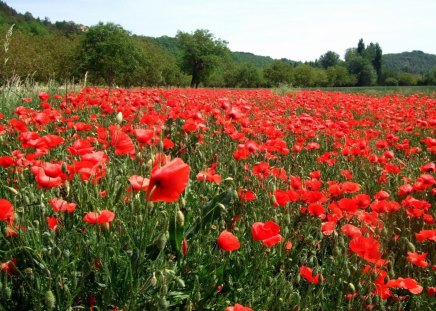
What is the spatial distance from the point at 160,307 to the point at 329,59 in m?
150

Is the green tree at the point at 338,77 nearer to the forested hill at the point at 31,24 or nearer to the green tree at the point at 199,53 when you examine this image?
the green tree at the point at 199,53

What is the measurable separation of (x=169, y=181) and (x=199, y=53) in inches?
2275

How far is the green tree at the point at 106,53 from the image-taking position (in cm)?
3728

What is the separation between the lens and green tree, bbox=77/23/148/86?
122ft

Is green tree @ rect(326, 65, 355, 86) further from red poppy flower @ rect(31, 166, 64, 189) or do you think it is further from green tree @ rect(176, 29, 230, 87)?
red poppy flower @ rect(31, 166, 64, 189)

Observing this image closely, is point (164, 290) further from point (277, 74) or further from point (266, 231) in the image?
point (277, 74)

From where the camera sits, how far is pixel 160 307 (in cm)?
132

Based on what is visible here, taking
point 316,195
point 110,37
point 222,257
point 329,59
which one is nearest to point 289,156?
point 316,195

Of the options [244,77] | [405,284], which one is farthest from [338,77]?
A: [405,284]

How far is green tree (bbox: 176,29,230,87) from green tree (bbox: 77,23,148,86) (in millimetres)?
17939

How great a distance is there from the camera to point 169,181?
1147mm

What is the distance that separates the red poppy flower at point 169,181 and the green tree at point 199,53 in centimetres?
5681

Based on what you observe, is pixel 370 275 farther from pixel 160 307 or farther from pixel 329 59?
pixel 329 59

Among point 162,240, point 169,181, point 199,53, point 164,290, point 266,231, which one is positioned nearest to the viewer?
point 169,181
